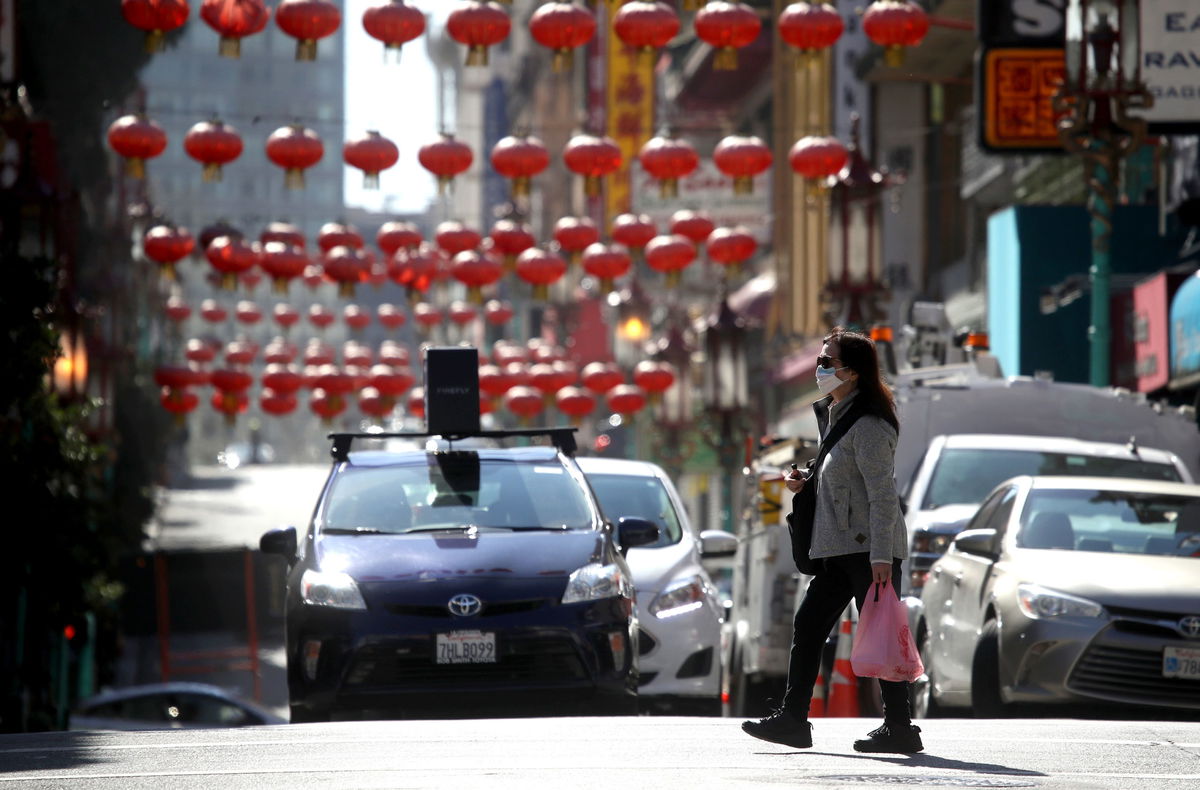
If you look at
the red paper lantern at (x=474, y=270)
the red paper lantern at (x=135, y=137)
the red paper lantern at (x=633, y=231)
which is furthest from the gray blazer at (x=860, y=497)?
the red paper lantern at (x=474, y=270)

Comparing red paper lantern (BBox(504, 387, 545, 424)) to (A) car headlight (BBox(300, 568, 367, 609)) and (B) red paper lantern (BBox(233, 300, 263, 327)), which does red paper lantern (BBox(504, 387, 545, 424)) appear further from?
(A) car headlight (BBox(300, 568, 367, 609))

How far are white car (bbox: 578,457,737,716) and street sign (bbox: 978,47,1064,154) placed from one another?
441 inches

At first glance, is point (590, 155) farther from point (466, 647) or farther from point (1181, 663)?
point (1181, 663)

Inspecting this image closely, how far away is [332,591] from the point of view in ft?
38.9

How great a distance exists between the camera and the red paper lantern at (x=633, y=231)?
30500 mm

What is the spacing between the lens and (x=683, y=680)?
14.5m

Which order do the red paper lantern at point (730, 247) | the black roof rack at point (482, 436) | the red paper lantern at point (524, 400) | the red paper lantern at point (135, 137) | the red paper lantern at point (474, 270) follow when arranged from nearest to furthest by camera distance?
the black roof rack at point (482, 436)
the red paper lantern at point (135, 137)
the red paper lantern at point (730, 247)
the red paper lantern at point (474, 270)
the red paper lantern at point (524, 400)

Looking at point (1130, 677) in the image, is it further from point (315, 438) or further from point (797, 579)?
point (315, 438)

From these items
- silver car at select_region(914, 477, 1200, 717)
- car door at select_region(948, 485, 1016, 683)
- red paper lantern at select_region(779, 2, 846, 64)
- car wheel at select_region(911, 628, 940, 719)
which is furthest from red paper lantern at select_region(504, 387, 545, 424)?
car door at select_region(948, 485, 1016, 683)

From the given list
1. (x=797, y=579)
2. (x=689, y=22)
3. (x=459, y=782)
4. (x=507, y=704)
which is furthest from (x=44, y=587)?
(x=689, y=22)

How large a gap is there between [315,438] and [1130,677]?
172m

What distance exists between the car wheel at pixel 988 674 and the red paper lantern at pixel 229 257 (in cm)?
1951

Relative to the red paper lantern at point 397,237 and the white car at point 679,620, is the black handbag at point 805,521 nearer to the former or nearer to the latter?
the white car at point 679,620

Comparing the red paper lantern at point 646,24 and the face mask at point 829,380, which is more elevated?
the red paper lantern at point 646,24
